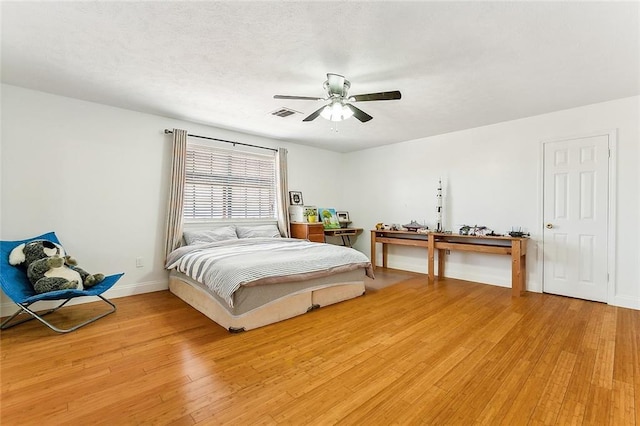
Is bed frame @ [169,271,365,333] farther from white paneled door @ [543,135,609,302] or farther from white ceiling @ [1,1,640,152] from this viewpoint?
white paneled door @ [543,135,609,302]

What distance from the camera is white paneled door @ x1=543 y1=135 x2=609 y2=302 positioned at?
3475mm

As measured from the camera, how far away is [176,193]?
4.06m

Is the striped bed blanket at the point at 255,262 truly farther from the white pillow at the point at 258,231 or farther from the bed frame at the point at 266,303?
the white pillow at the point at 258,231

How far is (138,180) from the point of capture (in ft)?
12.6

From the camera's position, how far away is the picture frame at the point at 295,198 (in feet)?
18.1

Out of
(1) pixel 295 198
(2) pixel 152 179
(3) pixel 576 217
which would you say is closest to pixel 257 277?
(2) pixel 152 179

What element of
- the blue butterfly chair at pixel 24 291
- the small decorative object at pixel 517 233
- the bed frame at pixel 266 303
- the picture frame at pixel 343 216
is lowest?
the bed frame at pixel 266 303

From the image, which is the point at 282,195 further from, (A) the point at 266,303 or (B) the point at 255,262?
(A) the point at 266,303

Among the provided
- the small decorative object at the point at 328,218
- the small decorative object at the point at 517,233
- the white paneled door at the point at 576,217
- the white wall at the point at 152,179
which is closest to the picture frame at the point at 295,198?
the small decorative object at the point at 328,218

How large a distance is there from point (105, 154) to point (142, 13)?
236cm

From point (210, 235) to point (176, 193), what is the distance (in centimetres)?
76

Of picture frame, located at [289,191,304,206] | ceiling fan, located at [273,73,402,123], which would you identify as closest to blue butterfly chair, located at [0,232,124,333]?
ceiling fan, located at [273,73,402,123]

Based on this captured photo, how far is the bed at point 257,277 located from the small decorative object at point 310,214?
1.28 m

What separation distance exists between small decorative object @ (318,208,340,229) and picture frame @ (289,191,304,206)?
504 mm
